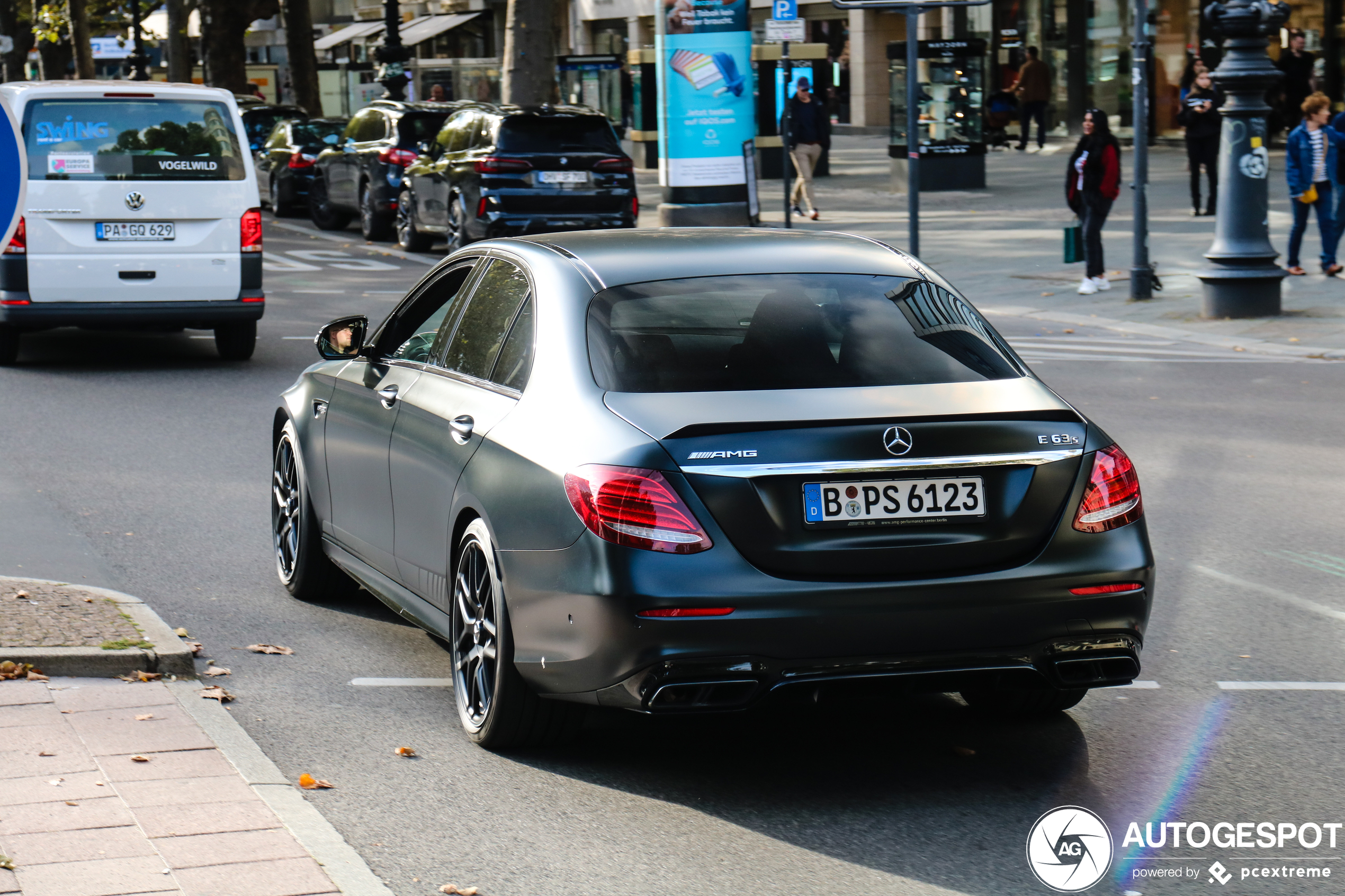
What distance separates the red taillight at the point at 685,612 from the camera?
456 centimetres

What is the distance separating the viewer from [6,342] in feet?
45.7

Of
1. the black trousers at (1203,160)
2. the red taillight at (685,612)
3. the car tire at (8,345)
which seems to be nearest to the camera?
the red taillight at (685,612)

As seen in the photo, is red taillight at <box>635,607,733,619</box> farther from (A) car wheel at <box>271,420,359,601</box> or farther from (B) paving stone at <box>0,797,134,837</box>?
(A) car wheel at <box>271,420,359,601</box>

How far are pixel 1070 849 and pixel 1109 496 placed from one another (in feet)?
3.18

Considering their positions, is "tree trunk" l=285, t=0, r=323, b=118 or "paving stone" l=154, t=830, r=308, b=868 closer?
→ "paving stone" l=154, t=830, r=308, b=868

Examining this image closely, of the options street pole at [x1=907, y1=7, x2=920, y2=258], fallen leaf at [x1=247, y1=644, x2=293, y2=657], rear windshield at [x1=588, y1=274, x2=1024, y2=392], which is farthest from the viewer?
street pole at [x1=907, y1=7, x2=920, y2=258]

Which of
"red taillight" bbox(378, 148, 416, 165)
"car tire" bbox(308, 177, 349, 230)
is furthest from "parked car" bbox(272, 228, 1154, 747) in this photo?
"car tire" bbox(308, 177, 349, 230)

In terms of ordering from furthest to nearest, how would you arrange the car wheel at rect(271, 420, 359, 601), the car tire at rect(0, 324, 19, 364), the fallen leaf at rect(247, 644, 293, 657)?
the car tire at rect(0, 324, 19, 364), the car wheel at rect(271, 420, 359, 601), the fallen leaf at rect(247, 644, 293, 657)

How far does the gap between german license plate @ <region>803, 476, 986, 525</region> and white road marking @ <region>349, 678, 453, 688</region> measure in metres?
1.82

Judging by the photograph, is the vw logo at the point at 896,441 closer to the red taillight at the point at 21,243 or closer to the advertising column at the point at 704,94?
the red taillight at the point at 21,243

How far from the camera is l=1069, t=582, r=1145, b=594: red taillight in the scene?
188 inches

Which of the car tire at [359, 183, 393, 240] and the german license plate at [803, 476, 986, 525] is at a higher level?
the car tire at [359, 183, 393, 240]

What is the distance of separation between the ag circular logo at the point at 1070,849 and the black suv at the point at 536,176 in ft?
56.2

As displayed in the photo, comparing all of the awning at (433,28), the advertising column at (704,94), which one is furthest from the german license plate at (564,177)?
the awning at (433,28)
